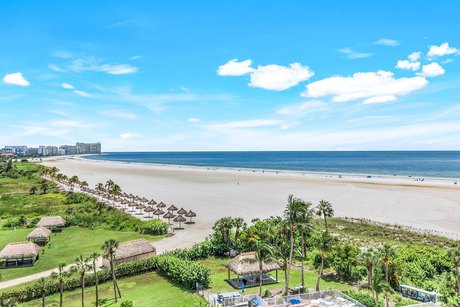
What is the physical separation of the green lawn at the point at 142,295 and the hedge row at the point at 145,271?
1.90 ft

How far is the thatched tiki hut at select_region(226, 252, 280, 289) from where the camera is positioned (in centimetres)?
2894

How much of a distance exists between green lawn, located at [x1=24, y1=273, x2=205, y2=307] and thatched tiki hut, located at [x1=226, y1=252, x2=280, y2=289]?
13.3ft

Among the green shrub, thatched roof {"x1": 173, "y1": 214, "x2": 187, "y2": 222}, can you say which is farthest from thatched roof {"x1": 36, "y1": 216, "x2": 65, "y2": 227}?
thatched roof {"x1": 173, "y1": 214, "x2": 187, "y2": 222}

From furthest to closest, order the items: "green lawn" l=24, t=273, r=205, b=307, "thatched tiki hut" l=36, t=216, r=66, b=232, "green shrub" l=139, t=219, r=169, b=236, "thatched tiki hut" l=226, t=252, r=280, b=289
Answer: "thatched tiki hut" l=36, t=216, r=66, b=232, "green shrub" l=139, t=219, r=169, b=236, "thatched tiki hut" l=226, t=252, r=280, b=289, "green lawn" l=24, t=273, r=205, b=307

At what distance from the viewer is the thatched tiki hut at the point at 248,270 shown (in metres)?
28.9

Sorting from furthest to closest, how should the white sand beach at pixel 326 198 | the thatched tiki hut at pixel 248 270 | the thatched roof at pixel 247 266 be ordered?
the white sand beach at pixel 326 198 < the thatched tiki hut at pixel 248 270 < the thatched roof at pixel 247 266

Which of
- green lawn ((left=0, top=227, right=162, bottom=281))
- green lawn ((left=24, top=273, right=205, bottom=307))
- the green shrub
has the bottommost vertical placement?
green lawn ((left=24, top=273, right=205, bottom=307))

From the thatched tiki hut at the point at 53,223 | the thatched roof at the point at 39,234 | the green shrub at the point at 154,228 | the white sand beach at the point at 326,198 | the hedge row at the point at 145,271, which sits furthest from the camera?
the white sand beach at the point at 326,198

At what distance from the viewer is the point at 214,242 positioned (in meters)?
37.6

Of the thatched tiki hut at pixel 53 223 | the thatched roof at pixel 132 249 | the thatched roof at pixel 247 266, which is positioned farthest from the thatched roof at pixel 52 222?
the thatched roof at pixel 247 266

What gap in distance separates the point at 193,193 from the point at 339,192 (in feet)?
108

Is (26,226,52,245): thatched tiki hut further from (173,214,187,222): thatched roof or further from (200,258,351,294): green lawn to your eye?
(200,258,351,294): green lawn

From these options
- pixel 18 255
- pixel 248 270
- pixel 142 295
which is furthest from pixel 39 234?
pixel 248 270

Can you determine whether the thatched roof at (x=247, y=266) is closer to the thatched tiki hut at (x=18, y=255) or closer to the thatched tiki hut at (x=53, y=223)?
the thatched tiki hut at (x=18, y=255)
